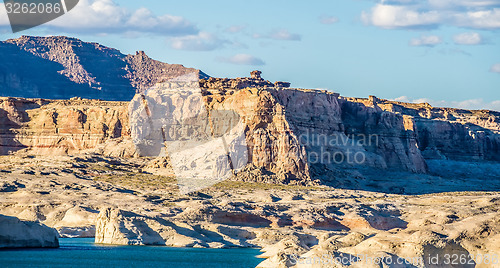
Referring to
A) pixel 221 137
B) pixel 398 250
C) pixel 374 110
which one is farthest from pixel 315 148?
pixel 398 250

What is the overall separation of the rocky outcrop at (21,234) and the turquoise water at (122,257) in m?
0.64

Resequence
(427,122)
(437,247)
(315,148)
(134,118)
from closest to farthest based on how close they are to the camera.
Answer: (437,247)
(315,148)
(134,118)
(427,122)

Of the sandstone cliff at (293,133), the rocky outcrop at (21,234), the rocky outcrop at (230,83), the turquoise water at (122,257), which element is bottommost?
the turquoise water at (122,257)

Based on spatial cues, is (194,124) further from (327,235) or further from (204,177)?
(327,235)

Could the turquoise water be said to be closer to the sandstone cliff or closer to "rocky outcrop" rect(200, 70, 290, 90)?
the sandstone cliff

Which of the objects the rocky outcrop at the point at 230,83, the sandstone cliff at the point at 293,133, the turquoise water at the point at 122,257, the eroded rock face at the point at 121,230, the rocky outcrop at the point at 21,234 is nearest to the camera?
the turquoise water at the point at 122,257

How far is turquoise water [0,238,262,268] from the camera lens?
196ft

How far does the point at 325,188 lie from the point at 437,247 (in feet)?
179

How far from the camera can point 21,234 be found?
6303 centimetres

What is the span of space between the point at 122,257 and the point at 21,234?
6.40 meters

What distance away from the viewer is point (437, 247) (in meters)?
54.5

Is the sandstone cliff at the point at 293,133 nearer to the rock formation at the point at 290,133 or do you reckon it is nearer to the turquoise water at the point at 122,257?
the rock formation at the point at 290,133

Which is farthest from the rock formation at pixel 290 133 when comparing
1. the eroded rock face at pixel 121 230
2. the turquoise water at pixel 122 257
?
the turquoise water at pixel 122 257

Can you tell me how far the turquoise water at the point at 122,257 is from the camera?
59791 millimetres
